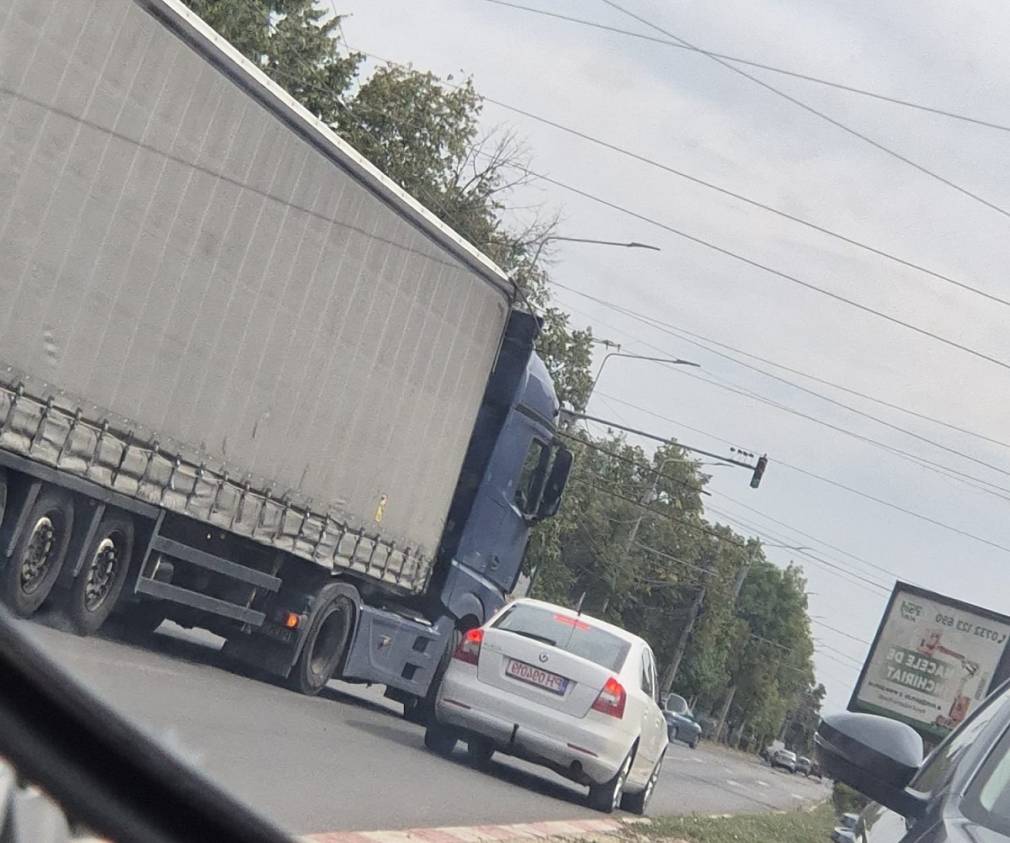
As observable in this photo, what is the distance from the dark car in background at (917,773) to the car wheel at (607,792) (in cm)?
961

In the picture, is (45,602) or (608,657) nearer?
(45,602)

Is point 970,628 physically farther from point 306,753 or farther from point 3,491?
point 3,491

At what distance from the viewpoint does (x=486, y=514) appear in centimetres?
1817

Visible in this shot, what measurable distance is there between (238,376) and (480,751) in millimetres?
3710

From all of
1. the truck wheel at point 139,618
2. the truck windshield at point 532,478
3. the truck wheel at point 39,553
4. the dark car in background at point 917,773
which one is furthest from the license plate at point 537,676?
the dark car in background at point 917,773

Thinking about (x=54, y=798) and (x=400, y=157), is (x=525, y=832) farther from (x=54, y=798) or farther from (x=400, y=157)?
(x=400, y=157)

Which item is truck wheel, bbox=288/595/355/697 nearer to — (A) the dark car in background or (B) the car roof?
(B) the car roof

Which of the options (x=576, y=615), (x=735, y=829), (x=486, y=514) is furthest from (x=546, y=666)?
(x=486, y=514)

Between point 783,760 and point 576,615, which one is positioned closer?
point 576,615

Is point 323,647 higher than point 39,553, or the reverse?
point 39,553

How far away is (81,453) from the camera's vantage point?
1180cm

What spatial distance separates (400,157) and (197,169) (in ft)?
91.9

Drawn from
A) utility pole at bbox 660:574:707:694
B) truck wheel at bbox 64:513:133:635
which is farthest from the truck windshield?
utility pole at bbox 660:574:707:694

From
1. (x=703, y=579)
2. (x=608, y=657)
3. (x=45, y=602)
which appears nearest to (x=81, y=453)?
(x=45, y=602)
